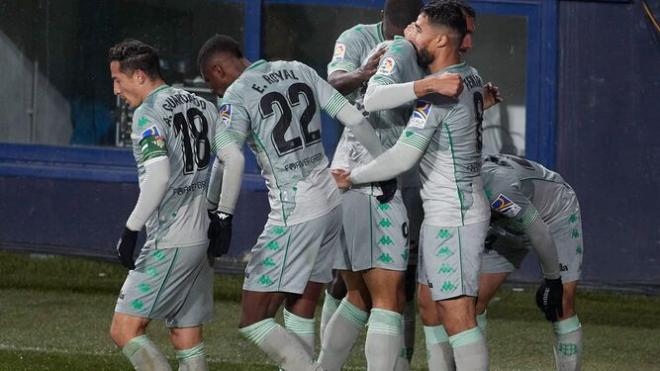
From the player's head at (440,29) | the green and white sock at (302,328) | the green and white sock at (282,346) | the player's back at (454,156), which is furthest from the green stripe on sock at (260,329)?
the player's head at (440,29)

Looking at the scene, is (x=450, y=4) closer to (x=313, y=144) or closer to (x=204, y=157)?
(x=313, y=144)

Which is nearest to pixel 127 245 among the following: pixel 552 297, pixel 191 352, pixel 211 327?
pixel 191 352

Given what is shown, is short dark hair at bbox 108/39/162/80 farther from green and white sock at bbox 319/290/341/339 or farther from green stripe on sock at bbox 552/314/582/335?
green stripe on sock at bbox 552/314/582/335

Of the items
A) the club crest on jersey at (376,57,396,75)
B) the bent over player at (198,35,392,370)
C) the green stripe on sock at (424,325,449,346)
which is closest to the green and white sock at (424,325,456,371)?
the green stripe on sock at (424,325,449,346)

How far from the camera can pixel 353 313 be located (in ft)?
22.3

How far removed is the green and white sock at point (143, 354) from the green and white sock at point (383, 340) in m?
0.95

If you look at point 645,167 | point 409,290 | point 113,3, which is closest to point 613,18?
point 645,167

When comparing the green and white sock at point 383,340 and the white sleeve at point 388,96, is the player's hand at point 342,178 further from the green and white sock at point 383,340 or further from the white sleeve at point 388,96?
the green and white sock at point 383,340

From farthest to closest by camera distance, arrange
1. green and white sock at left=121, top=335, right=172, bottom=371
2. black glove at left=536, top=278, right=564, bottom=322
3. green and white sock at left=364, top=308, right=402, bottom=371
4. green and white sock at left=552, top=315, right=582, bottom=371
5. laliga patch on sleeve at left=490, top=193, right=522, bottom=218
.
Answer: green and white sock at left=552, top=315, right=582, bottom=371
black glove at left=536, top=278, right=564, bottom=322
laliga patch on sleeve at left=490, top=193, right=522, bottom=218
green and white sock at left=364, top=308, right=402, bottom=371
green and white sock at left=121, top=335, right=172, bottom=371

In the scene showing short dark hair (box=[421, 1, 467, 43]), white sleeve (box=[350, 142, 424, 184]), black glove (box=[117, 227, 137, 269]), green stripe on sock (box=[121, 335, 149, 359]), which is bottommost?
green stripe on sock (box=[121, 335, 149, 359])

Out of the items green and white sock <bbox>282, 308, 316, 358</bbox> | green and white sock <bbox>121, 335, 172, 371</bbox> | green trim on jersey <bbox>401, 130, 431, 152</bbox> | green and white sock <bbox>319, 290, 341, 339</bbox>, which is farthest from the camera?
green and white sock <bbox>319, 290, 341, 339</bbox>

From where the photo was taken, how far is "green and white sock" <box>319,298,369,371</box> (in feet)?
22.2

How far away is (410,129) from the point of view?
6016 millimetres

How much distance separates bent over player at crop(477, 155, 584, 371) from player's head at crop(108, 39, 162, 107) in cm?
169
